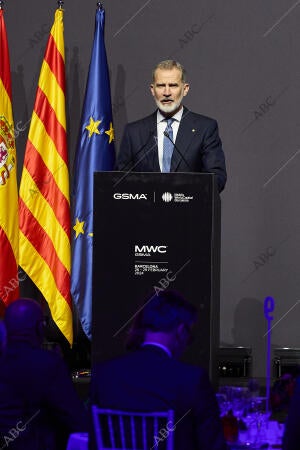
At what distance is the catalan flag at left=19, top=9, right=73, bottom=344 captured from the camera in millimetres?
7422

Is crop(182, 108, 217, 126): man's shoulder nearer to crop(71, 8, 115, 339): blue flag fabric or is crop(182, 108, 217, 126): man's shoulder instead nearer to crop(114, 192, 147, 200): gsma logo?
crop(114, 192, 147, 200): gsma logo

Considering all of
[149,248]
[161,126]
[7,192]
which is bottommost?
[149,248]

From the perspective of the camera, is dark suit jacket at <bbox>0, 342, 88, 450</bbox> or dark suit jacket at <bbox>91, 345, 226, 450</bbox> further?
dark suit jacket at <bbox>0, 342, 88, 450</bbox>

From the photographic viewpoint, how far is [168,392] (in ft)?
10.3

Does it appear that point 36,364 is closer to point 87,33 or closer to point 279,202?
point 279,202

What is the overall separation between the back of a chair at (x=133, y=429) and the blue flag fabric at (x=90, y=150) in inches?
159

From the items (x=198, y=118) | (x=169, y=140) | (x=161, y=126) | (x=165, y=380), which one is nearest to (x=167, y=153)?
(x=169, y=140)

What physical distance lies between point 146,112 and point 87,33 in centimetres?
87

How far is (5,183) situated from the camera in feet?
24.2

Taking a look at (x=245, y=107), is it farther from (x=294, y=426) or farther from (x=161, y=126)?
(x=294, y=426)

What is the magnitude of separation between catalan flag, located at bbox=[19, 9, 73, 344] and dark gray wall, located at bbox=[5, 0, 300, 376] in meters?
0.66

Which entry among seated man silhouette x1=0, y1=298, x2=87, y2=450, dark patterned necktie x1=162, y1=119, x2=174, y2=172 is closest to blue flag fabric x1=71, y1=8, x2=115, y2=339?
dark patterned necktie x1=162, y1=119, x2=174, y2=172

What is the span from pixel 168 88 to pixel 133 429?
277 cm

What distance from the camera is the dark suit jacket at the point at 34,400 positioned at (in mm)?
3662
